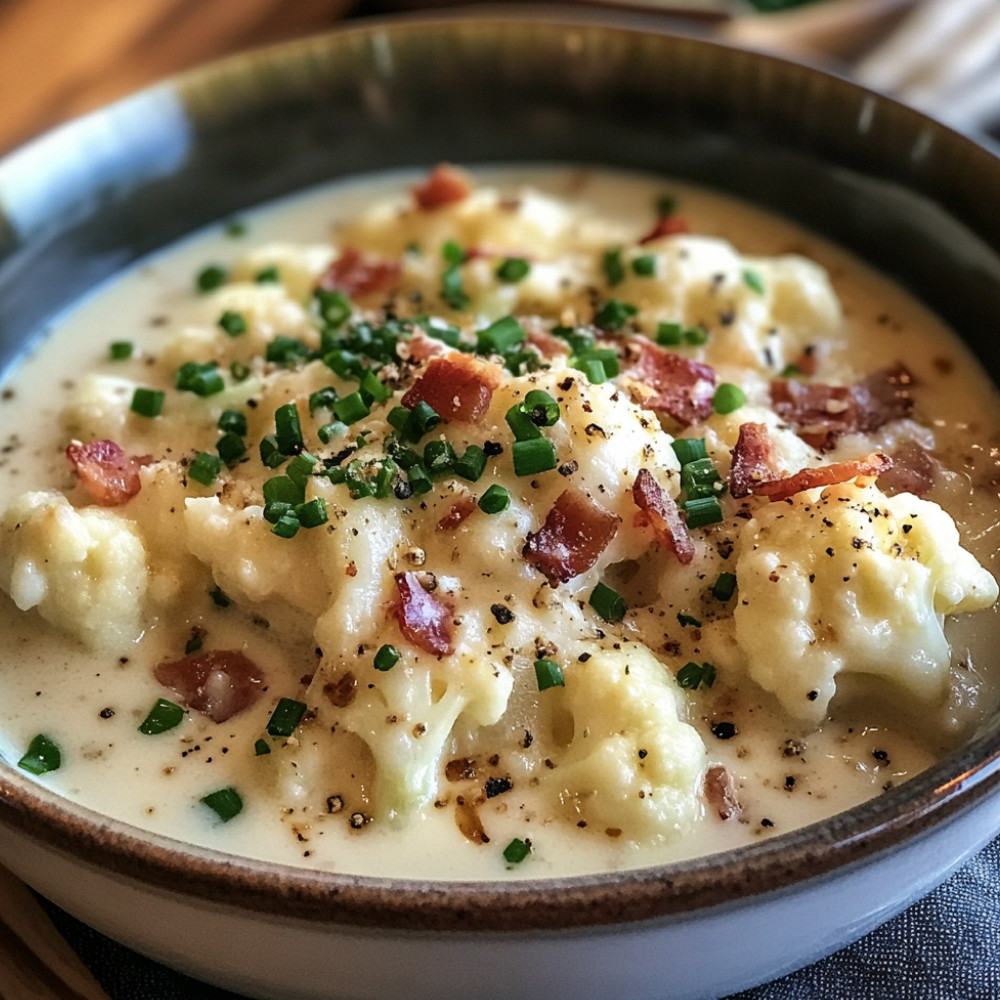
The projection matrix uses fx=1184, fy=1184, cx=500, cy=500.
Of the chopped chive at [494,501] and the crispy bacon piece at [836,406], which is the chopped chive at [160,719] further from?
the crispy bacon piece at [836,406]

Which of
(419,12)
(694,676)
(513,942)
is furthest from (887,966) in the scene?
(419,12)

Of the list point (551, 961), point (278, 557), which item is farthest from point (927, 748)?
point (278, 557)

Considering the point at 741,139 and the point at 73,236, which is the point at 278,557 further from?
the point at 741,139

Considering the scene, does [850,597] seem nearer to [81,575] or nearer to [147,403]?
[81,575]

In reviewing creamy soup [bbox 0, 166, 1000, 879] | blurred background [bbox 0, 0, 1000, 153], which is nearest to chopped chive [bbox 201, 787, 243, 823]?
creamy soup [bbox 0, 166, 1000, 879]

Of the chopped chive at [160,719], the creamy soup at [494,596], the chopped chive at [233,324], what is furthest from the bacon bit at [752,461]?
the chopped chive at [233,324]
